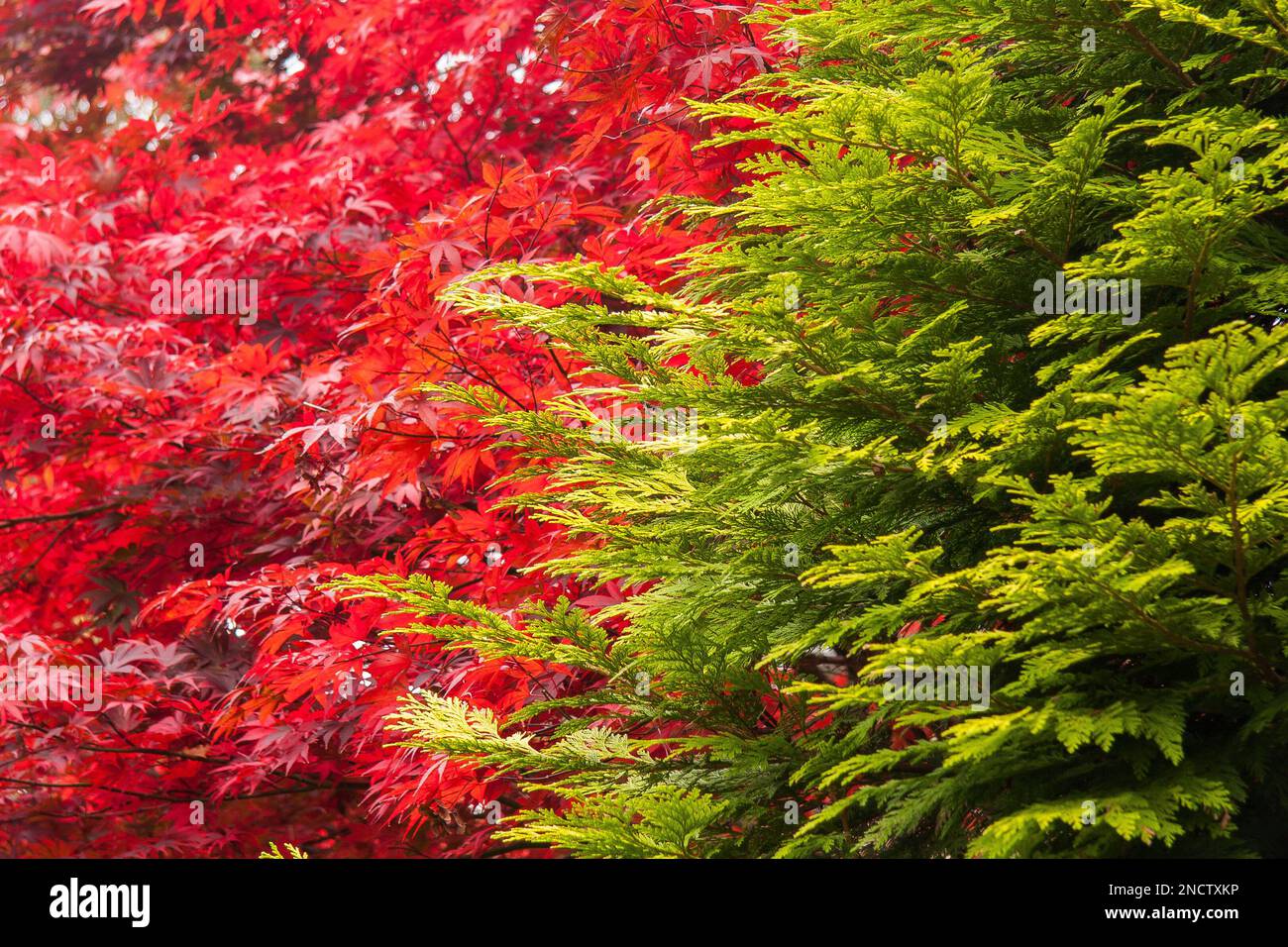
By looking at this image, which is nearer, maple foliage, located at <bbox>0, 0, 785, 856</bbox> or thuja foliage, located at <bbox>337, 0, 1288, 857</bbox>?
thuja foliage, located at <bbox>337, 0, 1288, 857</bbox>

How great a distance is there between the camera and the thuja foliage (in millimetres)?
2137

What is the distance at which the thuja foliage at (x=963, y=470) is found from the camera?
2137 millimetres

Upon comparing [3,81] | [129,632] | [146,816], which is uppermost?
[3,81]

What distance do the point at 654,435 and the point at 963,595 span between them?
1044 mm

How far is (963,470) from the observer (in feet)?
8.10

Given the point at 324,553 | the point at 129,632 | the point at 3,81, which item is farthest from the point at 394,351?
the point at 3,81

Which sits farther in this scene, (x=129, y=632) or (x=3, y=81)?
(x=3, y=81)

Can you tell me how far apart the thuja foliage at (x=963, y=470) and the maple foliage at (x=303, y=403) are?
2.32 ft

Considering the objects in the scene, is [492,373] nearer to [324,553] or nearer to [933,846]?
[324,553]

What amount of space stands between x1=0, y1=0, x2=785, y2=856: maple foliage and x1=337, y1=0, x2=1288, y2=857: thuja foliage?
27.8 inches

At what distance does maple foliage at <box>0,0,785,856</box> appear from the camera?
4082 millimetres

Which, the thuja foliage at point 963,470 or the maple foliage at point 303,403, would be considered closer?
the thuja foliage at point 963,470
